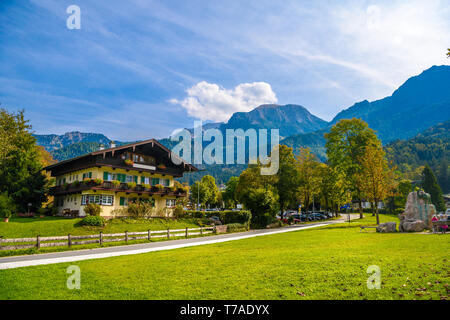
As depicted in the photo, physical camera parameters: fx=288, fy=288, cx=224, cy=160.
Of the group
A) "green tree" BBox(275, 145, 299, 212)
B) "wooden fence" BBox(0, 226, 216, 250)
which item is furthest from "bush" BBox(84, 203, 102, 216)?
"green tree" BBox(275, 145, 299, 212)

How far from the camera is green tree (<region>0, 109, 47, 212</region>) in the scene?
37.3m

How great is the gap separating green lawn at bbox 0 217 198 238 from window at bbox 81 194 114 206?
4919 millimetres

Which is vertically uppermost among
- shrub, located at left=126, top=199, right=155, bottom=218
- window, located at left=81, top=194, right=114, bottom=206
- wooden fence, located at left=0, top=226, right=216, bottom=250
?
window, located at left=81, top=194, right=114, bottom=206

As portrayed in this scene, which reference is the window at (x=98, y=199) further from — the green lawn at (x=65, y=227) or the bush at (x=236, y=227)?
the bush at (x=236, y=227)

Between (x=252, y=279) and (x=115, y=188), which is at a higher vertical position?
(x=115, y=188)

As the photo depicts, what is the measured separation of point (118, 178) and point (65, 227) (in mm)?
12013

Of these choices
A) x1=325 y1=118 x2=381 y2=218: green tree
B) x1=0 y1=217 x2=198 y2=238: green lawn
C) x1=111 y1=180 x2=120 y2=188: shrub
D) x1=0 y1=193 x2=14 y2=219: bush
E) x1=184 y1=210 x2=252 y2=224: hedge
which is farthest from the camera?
x1=325 y1=118 x2=381 y2=218: green tree

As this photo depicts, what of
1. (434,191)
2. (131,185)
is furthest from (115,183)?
(434,191)

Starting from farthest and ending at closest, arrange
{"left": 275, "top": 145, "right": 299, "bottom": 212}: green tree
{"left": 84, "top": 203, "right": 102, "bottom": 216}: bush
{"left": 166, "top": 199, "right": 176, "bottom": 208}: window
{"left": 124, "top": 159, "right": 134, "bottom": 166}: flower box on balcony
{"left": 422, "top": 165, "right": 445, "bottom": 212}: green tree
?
{"left": 422, "top": 165, "right": 445, "bottom": 212}: green tree, {"left": 275, "top": 145, "right": 299, "bottom": 212}: green tree, {"left": 166, "top": 199, "right": 176, "bottom": 208}: window, {"left": 124, "top": 159, "right": 134, "bottom": 166}: flower box on balcony, {"left": 84, "top": 203, "right": 102, "bottom": 216}: bush

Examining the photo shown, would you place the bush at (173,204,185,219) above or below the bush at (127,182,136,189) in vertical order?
below

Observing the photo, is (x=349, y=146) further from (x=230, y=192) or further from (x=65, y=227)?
(x=230, y=192)

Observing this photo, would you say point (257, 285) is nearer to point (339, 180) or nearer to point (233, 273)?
point (233, 273)

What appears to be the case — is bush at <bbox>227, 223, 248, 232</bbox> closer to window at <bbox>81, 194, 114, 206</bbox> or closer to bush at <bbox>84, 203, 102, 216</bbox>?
window at <bbox>81, 194, 114, 206</bbox>

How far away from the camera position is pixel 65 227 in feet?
90.1
